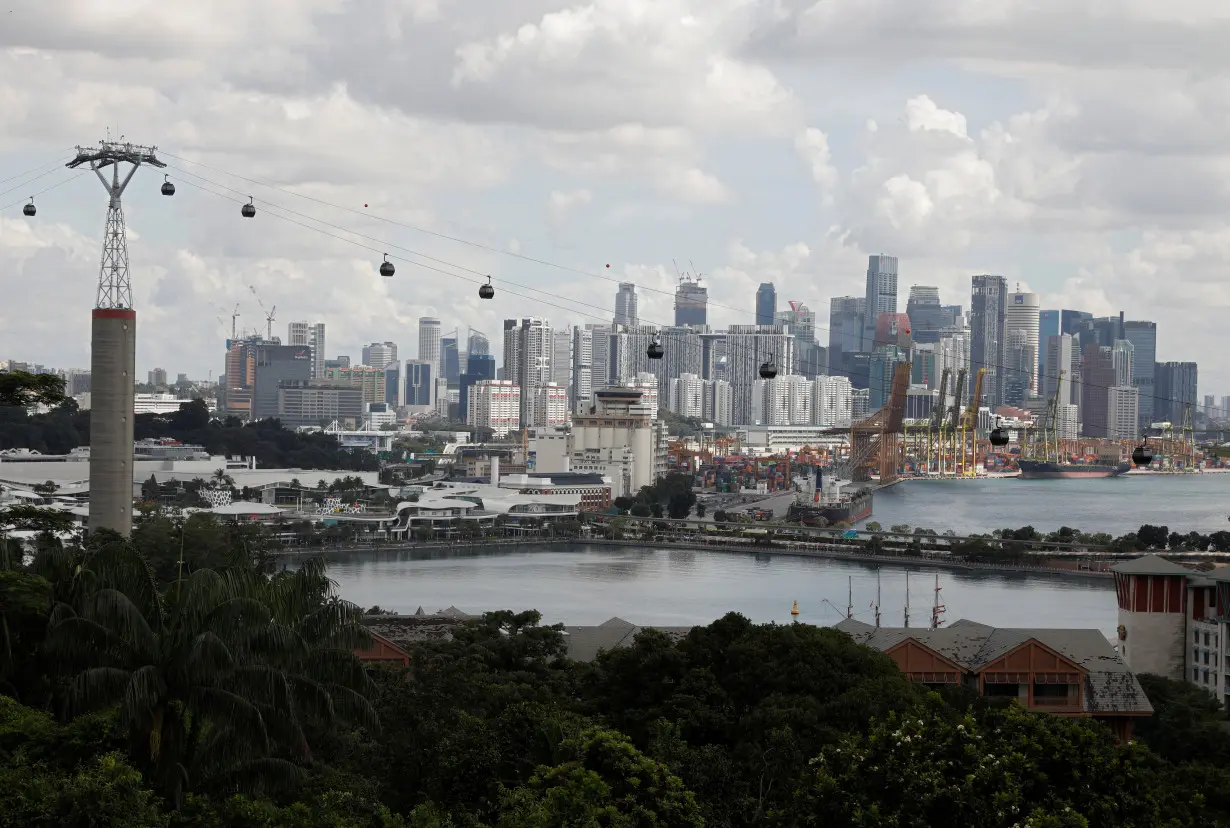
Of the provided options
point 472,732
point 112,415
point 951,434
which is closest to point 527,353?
point 951,434

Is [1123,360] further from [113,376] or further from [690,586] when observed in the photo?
[113,376]

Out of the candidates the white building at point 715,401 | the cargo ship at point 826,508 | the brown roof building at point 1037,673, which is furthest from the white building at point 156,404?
the brown roof building at point 1037,673

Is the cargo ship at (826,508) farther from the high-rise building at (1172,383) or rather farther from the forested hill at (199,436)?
the high-rise building at (1172,383)

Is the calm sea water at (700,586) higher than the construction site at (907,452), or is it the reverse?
the construction site at (907,452)

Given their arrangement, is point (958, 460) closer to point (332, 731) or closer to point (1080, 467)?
point (1080, 467)

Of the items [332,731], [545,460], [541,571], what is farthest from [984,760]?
[545,460]

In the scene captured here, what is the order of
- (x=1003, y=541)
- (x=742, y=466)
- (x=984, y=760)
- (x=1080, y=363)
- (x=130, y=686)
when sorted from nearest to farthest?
(x=984, y=760), (x=130, y=686), (x=1003, y=541), (x=742, y=466), (x=1080, y=363)
